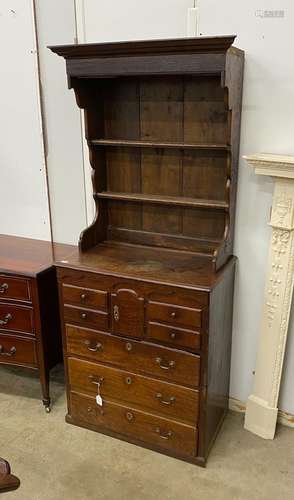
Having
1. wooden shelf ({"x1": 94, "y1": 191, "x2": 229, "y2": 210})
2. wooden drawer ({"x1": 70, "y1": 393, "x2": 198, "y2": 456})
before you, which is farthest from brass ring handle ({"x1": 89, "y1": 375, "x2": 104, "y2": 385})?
wooden shelf ({"x1": 94, "y1": 191, "x2": 229, "y2": 210})

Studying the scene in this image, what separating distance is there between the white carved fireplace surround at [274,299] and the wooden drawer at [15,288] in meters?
1.17

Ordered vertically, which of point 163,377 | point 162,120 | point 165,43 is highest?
point 165,43

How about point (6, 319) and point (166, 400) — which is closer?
point (166, 400)

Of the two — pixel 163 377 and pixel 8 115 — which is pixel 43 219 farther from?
pixel 163 377

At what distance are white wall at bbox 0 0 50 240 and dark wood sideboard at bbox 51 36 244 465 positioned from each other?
0.50 m

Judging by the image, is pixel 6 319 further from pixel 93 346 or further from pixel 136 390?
pixel 136 390

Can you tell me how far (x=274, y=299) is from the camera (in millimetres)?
2100

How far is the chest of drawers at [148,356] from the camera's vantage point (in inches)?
75.4

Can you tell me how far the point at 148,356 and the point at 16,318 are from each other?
76 centimetres

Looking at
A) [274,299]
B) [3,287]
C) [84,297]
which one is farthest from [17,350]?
[274,299]

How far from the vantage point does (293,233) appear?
1.98 m

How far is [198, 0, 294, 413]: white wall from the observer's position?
1.87 meters

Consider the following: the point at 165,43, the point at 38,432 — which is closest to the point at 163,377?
the point at 38,432

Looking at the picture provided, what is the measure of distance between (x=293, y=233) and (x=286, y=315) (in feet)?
1.30
